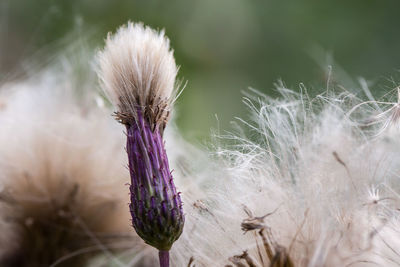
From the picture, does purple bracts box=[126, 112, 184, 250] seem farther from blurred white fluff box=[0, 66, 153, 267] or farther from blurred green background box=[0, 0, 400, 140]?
blurred green background box=[0, 0, 400, 140]

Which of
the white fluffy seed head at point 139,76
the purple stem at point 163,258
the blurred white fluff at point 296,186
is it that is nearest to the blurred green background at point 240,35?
the blurred white fluff at point 296,186

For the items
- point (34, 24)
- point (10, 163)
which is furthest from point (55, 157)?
point (34, 24)

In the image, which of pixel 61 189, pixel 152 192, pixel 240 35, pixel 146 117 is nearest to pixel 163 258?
pixel 152 192

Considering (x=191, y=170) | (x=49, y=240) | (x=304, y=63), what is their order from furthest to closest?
1. (x=304, y=63)
2. (x=49, y=240)
3. (x=191, y=170)

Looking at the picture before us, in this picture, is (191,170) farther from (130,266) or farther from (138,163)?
(138,163)

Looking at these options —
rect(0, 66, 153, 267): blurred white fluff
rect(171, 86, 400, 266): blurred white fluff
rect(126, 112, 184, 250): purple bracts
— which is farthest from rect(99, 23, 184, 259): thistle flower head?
rect(0, 66, 153, 267): blurred white fluff

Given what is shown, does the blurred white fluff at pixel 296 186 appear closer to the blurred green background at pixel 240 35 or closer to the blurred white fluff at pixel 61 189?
the blurred white fluff at pixel 61 189
